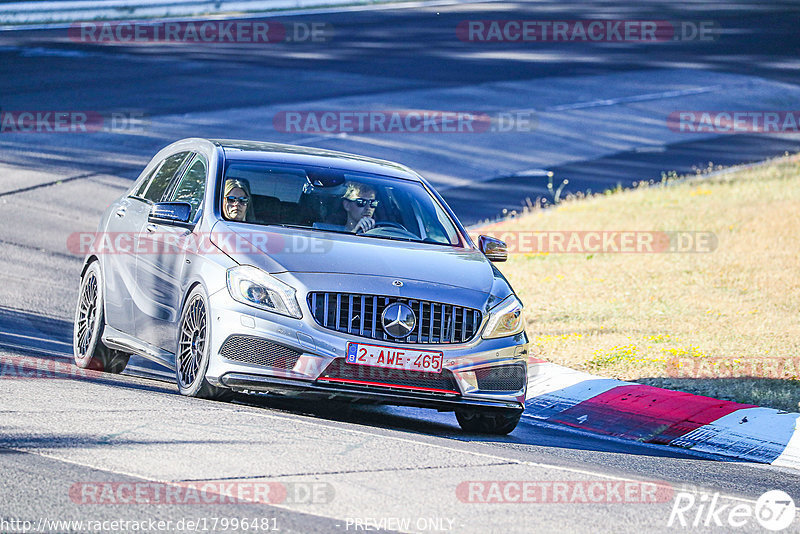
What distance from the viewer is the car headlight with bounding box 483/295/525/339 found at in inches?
320

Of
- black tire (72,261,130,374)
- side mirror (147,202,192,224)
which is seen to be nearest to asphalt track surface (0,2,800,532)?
black tire (72,261,130,374)

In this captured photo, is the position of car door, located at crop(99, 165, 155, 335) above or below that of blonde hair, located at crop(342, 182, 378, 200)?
below

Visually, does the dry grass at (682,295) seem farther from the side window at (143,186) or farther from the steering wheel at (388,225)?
the side window at (143,186)

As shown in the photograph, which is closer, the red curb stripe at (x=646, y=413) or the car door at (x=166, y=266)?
the car door at (x=166, y=266)

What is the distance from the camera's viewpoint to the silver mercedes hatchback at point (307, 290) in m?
7.72

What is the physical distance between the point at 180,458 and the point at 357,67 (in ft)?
79.9

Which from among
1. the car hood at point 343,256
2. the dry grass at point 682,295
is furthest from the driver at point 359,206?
the dry grass at point 682,295

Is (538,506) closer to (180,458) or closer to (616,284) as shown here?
(180,458)

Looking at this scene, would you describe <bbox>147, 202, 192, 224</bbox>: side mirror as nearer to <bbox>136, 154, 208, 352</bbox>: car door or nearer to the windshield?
<bbox>136, 154, 208, 352</bbox>: car door

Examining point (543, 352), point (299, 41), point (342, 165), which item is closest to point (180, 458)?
point (342, 165)

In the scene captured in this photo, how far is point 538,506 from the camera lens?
20.4 ft

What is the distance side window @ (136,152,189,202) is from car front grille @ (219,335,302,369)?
7.70ft

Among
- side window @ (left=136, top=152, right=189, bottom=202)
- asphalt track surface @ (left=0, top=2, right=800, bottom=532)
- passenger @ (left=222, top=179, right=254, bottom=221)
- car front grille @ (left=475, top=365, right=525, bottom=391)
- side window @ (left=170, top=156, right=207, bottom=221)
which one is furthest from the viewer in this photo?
side window @ (left=136, top=152, right=189, bottom=202)

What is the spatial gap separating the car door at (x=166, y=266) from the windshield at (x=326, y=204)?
0.29 metres
